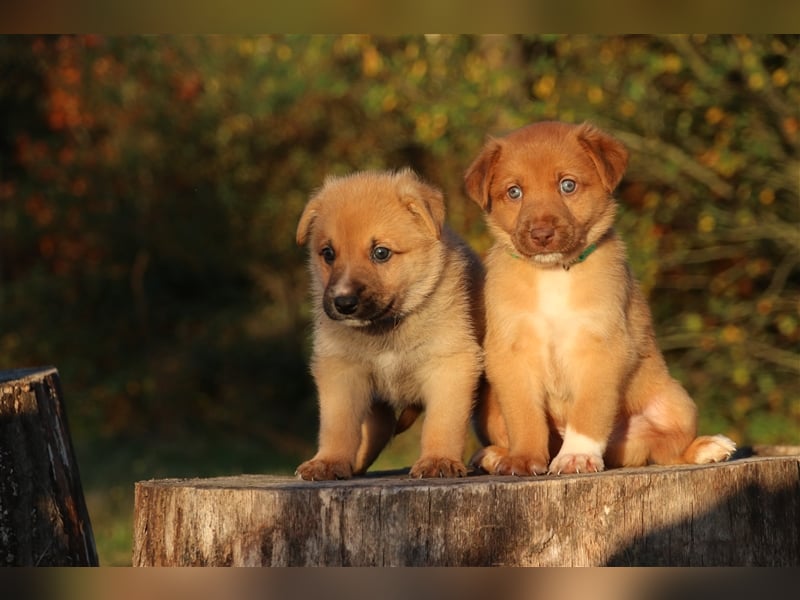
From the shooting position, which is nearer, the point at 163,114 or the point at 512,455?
the point at 512,455

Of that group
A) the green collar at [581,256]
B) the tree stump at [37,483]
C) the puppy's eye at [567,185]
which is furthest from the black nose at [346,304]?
the tree stump at [37,483]

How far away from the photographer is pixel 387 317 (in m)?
5.05

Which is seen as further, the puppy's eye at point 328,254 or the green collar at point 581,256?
the puppy's eye at point 328,254

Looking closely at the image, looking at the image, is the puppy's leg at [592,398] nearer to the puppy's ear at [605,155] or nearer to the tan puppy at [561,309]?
the tan puppy at [561,309]

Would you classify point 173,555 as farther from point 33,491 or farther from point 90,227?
point 90,227

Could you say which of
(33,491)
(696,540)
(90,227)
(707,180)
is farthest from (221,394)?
(696,540)

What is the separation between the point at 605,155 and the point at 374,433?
1626 mm

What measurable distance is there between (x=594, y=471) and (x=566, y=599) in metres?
0.75

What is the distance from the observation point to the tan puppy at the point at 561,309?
4793 mm

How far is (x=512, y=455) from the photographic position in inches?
189

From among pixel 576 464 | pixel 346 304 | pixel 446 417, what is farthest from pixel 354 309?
pixel 576 464

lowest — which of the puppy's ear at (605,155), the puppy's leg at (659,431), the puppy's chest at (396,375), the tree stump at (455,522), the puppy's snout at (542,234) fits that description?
the tree stump at (455,522)

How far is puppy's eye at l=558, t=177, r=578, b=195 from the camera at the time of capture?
16.1 ft

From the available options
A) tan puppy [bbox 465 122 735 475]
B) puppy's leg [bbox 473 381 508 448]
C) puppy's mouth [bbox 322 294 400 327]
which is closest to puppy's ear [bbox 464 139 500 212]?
tan puppy [bbox 465 122 735 475]
